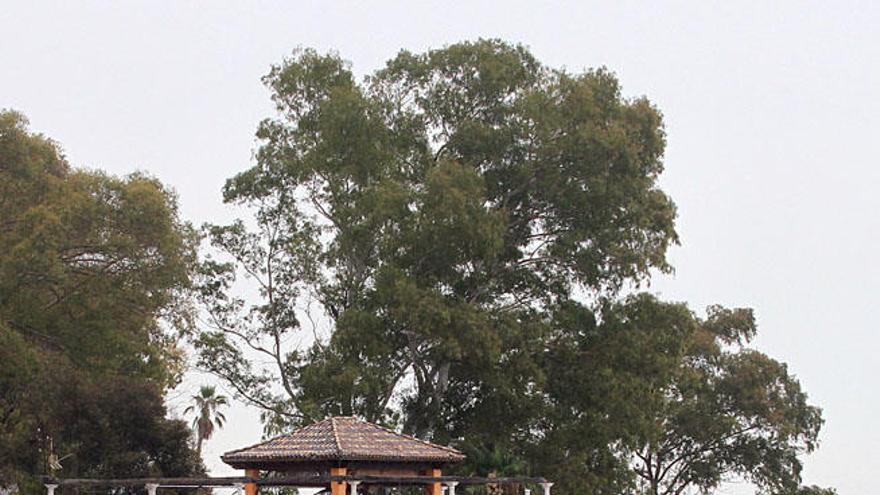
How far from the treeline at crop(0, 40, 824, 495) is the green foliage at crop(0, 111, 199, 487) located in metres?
0.06

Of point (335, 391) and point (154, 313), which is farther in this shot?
point (154, 313)

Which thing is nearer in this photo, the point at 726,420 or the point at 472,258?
the point at 472,258

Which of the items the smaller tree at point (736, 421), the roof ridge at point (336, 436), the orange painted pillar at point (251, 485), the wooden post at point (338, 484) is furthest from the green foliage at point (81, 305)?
the smaller tree at point (736, 421)

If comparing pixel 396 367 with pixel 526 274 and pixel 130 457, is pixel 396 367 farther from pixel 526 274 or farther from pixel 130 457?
pixel 130 457

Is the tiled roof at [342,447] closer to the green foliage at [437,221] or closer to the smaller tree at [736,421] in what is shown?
the green foliage at [437,221]

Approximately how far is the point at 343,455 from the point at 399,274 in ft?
30.7

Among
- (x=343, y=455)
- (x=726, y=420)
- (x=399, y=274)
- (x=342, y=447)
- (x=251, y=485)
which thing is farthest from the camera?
(x=726, y=420)

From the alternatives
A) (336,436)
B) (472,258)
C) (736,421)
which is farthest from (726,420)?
(336,436)

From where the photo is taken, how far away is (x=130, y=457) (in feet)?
117

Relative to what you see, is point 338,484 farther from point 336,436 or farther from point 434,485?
point 434,485

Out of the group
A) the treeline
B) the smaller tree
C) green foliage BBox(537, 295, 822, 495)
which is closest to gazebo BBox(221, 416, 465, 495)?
the treeline

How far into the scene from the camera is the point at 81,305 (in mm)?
34594

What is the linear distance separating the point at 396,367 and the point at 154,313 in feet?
22.6

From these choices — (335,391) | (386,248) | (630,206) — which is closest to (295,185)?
(386,248)
